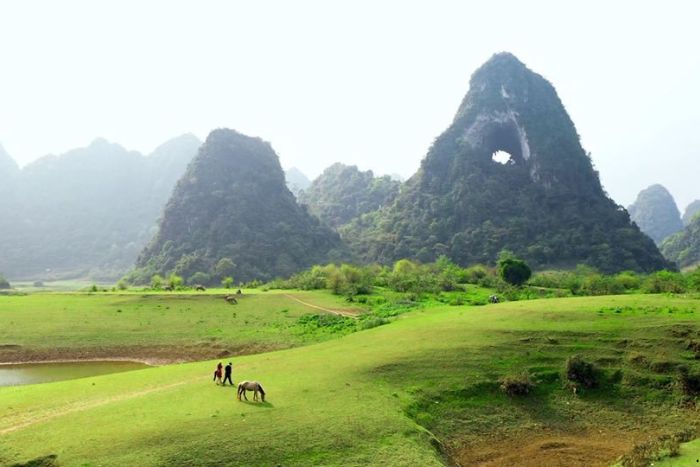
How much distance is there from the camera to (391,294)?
188ft

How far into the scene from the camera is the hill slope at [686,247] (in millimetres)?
123456

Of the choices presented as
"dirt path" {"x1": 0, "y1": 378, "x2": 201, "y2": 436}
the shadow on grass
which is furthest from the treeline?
the shadow on grass

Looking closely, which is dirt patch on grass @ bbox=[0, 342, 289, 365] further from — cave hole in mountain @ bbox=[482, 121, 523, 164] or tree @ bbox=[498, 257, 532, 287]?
cave hole in mountain @ bbox=[482, 121, 523, 164]

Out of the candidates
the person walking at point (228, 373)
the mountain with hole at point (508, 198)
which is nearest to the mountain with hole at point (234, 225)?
the mountain with hole at point (508, 198)

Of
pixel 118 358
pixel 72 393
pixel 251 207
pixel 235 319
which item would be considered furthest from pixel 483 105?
pixel 72 393

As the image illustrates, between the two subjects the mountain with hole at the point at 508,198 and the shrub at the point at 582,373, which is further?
the mountain with hole at the point at 508,198

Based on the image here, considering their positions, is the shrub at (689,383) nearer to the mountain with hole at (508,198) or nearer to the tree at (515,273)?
the tree at (515,273)

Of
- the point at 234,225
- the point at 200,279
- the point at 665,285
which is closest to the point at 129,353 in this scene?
the point at 665,285

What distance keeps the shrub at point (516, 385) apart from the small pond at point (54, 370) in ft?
87.0

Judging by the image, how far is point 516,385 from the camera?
2259 cm

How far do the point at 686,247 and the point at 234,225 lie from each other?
117 m

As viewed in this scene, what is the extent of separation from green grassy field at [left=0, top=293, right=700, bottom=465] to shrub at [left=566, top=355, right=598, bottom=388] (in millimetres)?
404

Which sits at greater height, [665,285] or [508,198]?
[508,198]

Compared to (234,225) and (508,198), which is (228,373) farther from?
(508,198)
